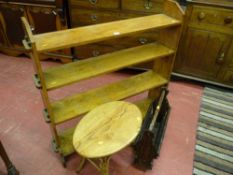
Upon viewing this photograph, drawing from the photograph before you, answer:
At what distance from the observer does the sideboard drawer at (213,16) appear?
1.87m

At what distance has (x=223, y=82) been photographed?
Result: 2.27 m

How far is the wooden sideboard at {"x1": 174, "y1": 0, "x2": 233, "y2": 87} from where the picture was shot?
74.2 inches

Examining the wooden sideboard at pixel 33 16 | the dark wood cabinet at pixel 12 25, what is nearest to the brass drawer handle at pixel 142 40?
the wooden sideboard at pixel 33 16

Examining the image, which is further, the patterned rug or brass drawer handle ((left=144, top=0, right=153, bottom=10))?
brass drawer handle ((left=144, top=0, right=153, bottom=10))

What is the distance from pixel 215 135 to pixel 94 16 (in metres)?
1.73

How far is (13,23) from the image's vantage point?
8.21 ft

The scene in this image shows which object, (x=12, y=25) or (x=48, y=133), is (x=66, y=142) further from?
(x=12, y=25)

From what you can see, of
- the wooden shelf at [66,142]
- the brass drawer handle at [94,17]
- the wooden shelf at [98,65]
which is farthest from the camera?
the brass drawer handle at [94,17]

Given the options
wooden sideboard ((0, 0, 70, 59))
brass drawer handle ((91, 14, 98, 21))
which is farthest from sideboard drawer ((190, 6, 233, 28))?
wooden sideboard ((0, 0, 70, 59))

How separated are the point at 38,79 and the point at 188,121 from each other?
1469 mm

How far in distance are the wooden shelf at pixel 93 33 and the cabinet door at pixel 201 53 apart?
27.8 inches

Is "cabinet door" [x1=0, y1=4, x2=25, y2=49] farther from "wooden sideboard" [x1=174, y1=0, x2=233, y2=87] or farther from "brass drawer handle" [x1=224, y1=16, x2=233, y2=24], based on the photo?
"brass drawer handle" [x1=224, y1=16, x2=233, y2=24]

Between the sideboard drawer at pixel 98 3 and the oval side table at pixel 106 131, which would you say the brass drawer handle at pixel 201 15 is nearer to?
the sideboard drawer at pixel 98 3

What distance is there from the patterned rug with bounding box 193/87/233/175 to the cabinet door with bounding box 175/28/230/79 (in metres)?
0.27
